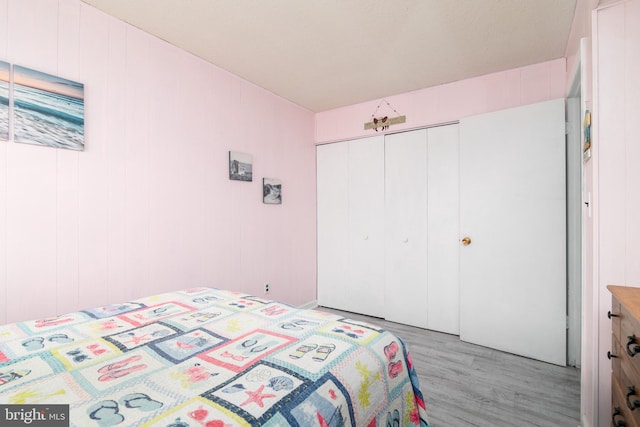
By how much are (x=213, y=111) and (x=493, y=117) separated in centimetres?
258

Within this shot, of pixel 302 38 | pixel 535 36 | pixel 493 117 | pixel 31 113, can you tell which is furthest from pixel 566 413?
pixel 31 113

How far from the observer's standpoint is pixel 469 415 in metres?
1.87

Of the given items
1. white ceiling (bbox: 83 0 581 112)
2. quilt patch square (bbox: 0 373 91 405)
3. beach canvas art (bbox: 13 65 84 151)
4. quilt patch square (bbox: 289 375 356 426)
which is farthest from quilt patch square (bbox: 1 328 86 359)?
white ceiling (bbox: 83 0 581 112)

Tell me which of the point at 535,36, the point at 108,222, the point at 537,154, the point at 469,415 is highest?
the point at 535,36

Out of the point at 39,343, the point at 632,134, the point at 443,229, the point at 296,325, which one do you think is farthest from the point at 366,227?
the point at 39,343

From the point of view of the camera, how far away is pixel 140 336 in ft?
4.19

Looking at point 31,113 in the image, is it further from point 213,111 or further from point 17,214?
point 213,111

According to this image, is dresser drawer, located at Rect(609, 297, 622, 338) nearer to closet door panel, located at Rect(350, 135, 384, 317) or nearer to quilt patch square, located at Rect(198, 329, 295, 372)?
quilt patch square, located at Rect(198, 329, 295, 372)

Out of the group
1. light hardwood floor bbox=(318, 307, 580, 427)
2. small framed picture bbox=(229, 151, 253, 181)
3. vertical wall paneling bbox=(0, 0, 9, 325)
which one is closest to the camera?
vertical wall paneling bbox=(0, 0, 9, 325)

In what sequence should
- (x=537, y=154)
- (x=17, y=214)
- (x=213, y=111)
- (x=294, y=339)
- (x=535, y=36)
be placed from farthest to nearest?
(x=213, y=111)
(x=537, y=154)
(x=535, y=36)
(x=17, y=214)
(x=294, y=339)

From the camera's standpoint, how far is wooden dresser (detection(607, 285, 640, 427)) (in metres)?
0.94

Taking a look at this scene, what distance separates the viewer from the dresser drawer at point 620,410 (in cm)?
101

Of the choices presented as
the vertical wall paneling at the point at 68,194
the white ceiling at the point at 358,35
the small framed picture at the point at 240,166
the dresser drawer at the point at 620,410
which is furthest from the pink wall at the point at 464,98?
the vertical wall paneling at the point at 68,194

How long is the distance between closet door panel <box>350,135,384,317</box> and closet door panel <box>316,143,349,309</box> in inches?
3.3
